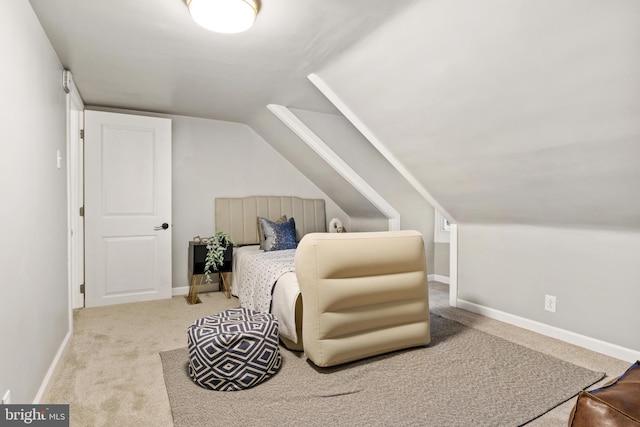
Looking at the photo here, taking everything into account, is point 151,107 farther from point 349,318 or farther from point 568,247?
point 568,247

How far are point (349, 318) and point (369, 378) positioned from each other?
356mm

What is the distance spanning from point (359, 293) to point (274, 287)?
2.81ft

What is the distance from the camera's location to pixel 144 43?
2.48 metres

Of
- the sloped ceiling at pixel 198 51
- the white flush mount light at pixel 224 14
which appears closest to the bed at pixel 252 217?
the sloped ceiling at pixel 198 51

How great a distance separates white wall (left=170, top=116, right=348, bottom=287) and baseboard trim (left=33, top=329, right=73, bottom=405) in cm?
165

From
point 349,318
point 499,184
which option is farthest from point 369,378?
point 499,184

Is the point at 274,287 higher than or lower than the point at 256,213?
lower

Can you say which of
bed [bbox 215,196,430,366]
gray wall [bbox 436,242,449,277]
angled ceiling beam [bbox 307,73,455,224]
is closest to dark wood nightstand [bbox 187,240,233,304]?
bed [bbox 215,196,430,366]

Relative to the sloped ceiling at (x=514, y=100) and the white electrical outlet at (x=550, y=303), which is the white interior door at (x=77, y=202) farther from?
the white electrical outlet at (x=550, y=303)

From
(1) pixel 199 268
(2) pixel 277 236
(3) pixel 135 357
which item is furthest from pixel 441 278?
(3) pixel 135 357

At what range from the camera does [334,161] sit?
4.07m

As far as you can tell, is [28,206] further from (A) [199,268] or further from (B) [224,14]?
(A) [199,268]

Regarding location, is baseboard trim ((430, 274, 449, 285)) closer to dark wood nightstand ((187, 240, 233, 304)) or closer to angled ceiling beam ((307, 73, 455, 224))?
angled ceiling beam ((307, 73, 455, 224))

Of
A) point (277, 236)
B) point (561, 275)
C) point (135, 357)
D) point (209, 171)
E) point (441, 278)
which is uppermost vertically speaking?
point (209, 171)
